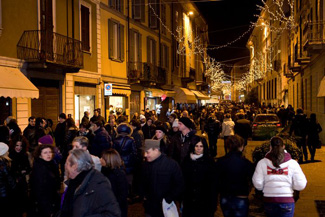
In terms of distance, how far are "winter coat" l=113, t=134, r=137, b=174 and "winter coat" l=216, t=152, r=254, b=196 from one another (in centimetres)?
280

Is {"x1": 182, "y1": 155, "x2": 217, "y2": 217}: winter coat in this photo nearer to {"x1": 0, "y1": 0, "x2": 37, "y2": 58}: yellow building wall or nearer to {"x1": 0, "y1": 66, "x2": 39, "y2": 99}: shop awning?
{"x1": 0, "y1": 66, "x2": 39, "y2": 99}: shop awning

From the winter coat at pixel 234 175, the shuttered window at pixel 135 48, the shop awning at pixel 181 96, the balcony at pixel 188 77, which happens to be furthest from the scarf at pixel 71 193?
the balcony at pixel 188 77

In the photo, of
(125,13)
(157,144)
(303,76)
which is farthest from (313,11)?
(157,144)

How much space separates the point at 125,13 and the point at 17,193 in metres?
19.9

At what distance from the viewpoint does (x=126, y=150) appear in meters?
7.70

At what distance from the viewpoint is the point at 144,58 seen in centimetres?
2758

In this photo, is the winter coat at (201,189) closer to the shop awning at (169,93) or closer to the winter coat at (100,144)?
the winter coat at (100,144)

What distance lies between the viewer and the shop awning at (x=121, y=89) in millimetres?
22570

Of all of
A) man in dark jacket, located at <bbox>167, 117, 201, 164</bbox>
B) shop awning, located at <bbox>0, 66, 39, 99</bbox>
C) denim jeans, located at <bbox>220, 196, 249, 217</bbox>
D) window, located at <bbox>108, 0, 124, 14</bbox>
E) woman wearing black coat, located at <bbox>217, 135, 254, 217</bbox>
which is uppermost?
window, located at <bbox>108, 0, 124, 14</bbox>

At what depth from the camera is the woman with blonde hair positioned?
487 cm

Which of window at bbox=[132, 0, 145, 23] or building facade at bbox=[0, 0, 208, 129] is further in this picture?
window at bbox=[132, 0, 145, 23]

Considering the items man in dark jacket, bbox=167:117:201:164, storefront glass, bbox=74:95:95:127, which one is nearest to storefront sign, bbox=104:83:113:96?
storefront glass, bbox=74:95:95:127

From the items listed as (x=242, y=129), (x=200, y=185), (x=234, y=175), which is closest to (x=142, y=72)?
(x=242, y=129)

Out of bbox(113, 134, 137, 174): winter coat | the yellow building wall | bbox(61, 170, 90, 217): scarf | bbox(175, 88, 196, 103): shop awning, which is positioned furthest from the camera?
bbox(175, 88, 196, 103): shop awning
